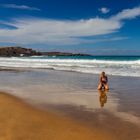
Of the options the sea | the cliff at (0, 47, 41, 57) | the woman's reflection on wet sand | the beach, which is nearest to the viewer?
the beach

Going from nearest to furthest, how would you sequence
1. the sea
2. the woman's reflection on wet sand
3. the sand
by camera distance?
the sand
the woman's reflection on wet sand
the sea

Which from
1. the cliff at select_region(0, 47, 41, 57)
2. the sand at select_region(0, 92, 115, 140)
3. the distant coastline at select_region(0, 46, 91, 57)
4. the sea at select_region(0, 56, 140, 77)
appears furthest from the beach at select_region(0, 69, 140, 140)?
the cliff at select_region(0, 47, 41, 57)

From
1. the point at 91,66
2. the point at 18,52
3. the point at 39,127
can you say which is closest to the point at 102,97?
the point at 39,127

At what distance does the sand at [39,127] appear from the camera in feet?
18.2

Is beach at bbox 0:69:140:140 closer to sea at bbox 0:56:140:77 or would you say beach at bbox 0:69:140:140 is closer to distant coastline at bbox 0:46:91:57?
sea at bbox 0:56:140:77

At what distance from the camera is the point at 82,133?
229 inches

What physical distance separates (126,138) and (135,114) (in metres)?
2.04

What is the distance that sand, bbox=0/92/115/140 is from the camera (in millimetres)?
5543

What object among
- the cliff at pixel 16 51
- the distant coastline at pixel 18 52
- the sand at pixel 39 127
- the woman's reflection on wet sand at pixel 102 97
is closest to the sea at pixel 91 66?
the woman's reflection on wet sand at pixel 102 97

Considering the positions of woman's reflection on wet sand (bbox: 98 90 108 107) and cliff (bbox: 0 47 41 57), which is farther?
cliff (bbox: 0 47 41 57)

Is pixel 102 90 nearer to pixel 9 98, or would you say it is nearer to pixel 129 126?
pixel 9 98

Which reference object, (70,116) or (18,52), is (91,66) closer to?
(70,116)

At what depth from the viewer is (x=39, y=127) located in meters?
6.14

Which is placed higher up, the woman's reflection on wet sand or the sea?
the woman's reflection on wet sand
